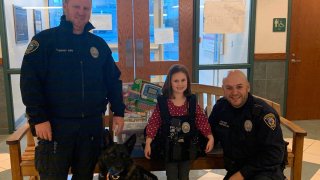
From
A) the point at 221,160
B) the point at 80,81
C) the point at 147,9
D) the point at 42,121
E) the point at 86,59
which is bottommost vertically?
the point at 221,160

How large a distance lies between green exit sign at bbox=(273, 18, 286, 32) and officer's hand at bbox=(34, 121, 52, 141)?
3.41 meters

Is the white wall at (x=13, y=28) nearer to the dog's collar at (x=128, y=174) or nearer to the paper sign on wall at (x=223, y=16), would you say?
the paper sign on wall at (x=223, y=16)

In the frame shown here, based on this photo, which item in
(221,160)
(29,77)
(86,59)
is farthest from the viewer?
(221,160)

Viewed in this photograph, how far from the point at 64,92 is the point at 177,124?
70 centimetres

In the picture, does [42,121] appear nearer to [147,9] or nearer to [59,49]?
[59,49]

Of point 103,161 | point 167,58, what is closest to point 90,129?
point 103,161

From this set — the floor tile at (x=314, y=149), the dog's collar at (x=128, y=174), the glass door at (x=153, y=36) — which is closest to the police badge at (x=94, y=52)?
the dog's collar at (x=128, y=174)

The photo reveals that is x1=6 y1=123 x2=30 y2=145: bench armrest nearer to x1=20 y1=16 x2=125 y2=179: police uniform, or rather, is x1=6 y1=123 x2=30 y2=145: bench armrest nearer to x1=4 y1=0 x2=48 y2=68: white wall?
x1=20 y1=16 x2=125 y2=179: police uniform

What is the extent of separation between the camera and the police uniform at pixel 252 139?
1.94 metres

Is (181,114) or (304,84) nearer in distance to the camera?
(181,114)

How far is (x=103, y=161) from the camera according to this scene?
189cm

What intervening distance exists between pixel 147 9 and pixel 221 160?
2303 millimetres

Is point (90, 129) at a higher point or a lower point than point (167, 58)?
lower

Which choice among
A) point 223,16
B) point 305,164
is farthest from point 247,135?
point 223,16
